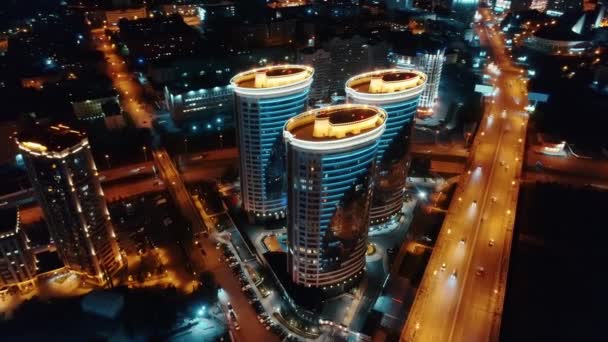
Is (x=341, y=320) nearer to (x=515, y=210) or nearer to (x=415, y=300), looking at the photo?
(x=415, y=300)

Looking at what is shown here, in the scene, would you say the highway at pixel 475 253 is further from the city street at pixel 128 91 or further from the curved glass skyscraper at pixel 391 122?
the city street at pixel 128 91

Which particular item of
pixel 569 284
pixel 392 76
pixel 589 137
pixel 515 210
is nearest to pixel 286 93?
pixel 392 76

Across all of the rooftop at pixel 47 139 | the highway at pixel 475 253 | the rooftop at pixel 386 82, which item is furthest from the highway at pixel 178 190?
the highway at pixel 475 253

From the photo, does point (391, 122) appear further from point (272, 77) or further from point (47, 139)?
point (47, 139)

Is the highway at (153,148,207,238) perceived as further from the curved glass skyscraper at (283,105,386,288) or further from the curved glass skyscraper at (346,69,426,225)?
the curved glass skyscraper at (346,69,426,225)

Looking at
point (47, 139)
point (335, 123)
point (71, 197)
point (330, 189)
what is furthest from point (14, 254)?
point (335, 123)

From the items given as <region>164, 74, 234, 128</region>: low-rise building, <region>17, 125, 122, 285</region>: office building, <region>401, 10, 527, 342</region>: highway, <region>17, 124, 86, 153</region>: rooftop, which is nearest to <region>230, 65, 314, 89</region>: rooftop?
<region>17, 124, 86, 153</region>: rooftop

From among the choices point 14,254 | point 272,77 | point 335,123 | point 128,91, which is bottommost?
point 14,254
